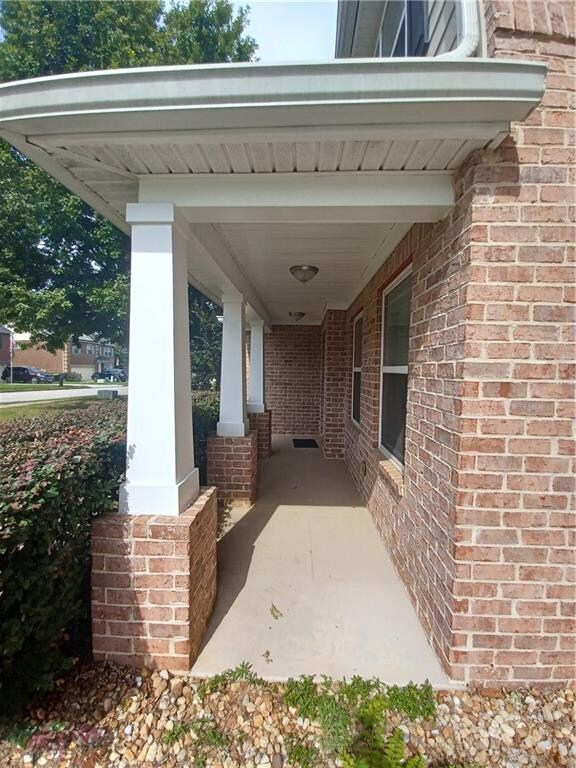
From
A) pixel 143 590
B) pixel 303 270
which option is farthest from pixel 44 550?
pixel 303 270

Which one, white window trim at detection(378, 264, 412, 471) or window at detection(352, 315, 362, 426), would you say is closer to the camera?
white window trim at detection(378, 264, 412, 471)

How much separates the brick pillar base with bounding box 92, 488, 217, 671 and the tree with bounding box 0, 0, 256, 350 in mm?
7724

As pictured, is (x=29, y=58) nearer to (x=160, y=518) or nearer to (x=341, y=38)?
(x=341, y=38)

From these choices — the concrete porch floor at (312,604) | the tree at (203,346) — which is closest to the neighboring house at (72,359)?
the tree at (203,346)

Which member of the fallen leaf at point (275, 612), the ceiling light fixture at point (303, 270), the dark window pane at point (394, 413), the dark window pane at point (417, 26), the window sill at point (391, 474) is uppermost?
the dark window pane at point (417, 26)

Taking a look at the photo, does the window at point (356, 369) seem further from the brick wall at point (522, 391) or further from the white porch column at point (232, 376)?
the brick wall at point (522, 391)

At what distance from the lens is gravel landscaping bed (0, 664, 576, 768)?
A: 156 cm

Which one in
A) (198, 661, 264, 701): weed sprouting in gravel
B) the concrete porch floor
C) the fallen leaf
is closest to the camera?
(198, 661, 264, 701): weed sprouting in gravel

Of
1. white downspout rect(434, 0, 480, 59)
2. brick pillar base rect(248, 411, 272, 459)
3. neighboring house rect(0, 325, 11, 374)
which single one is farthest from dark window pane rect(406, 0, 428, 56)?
neighboring house rect(0, 325, 11, 374)

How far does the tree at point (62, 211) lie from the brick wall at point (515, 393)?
8.46m

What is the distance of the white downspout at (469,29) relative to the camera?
1.78 metres

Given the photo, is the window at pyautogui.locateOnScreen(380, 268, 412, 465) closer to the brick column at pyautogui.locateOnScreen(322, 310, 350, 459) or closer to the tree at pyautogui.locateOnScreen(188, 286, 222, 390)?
the brick column at pyautogui.locateOnScreen(322, 310, 350, 459)

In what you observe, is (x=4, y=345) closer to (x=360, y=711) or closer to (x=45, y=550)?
(x=45, y=550)

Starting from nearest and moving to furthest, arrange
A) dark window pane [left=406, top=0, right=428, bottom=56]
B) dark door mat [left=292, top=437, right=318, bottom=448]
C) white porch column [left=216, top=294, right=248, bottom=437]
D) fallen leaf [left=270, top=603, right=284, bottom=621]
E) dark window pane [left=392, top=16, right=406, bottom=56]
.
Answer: fallen leaf [left=270, top=603, right=284, bottom=621], dark window pane [left=406, top=0, right=428, bottom=56], dark window pane [left=392, top=16, right=406, bottom=56], white porch column [left=216, top=294, right=248, bottom=437], dark door mat [left=292, top=437, right=318, bottom=448]
